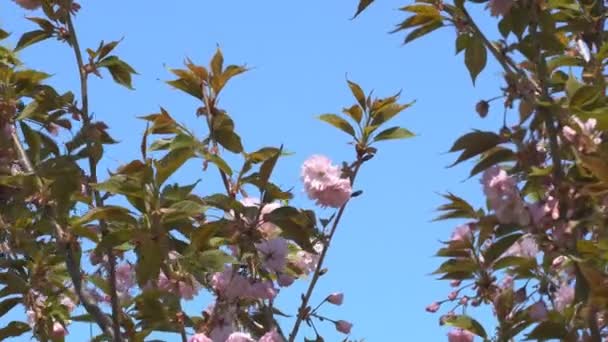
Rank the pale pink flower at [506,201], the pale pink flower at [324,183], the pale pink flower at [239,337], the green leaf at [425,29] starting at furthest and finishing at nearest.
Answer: the pale pink flower at [324,183] < the green leaf at [425,29] < the pale pink flower at [239,337] < the pale pink flower at [506,201]

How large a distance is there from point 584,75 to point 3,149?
6.04ft

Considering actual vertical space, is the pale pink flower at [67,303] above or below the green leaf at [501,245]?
→ above

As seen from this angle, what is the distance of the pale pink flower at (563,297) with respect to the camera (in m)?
2.85

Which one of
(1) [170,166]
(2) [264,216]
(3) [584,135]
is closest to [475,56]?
(3) [584,135]

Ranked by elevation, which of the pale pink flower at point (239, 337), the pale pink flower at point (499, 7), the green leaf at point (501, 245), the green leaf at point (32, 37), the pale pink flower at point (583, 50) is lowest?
the green leaf at point (501, 245)

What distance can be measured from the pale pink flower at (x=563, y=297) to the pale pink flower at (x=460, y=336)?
0.36m

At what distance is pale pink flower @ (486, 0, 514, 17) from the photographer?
2.84 metres

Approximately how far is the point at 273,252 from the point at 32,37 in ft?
3.87

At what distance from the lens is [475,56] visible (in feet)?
9.80

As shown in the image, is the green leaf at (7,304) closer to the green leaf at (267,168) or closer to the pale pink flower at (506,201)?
the green leaf at (267,168)

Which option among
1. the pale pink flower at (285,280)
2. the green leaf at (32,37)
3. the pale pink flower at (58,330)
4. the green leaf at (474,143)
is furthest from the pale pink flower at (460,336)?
the green leaf at (32,37)

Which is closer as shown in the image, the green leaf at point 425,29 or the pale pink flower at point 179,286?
the green leaf at point 425,29

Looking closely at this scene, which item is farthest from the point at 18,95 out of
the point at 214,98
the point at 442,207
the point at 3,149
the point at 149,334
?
the point at 442,207

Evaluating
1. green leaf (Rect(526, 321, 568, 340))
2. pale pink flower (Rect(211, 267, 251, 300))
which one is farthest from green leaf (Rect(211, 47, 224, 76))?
green leaf (Rect(526, 321, 568, 340))
